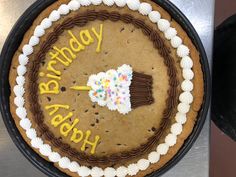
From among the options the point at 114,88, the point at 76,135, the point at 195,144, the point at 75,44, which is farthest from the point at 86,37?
the point at 195,144

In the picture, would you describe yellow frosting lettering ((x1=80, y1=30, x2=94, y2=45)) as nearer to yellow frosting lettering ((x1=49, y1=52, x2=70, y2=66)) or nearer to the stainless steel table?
yellow frosting lettering ((x1=49, y1=52, x2=70, y2=66))

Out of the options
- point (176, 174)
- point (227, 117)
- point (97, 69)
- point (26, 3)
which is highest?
point (26, 3)

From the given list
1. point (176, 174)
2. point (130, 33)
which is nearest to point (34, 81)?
point (130, 33)

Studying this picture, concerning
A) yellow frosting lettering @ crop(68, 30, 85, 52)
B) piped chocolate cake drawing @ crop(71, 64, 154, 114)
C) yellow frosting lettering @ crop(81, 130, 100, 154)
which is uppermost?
yellow frosting lettering @ crop(68, 30, 85, 52)

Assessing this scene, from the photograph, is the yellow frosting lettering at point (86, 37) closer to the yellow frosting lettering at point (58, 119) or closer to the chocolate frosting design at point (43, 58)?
the chocolate frosting design at point (43, 58)

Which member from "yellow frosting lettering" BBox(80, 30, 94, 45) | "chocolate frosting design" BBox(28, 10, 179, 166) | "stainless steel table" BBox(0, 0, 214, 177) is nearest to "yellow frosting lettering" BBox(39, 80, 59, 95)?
"chocolate frosting design" BBox(28, 10, 179, 166)

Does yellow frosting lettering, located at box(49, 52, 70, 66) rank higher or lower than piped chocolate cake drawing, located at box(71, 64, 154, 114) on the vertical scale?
higher

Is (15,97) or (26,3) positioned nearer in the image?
(15,97)

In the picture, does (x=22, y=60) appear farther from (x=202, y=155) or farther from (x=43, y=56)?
(x=202, y=155)
